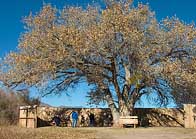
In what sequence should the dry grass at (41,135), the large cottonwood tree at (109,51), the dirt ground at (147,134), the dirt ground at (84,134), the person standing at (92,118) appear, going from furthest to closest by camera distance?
1. the person standing at (92,118)
2. the large cottonwood tree at (109,51)
3. the dirt ground at (147,134)
4. the dirt ground at (84,134)
5. the dry grass at (41,135)

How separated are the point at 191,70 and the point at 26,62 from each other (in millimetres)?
13347

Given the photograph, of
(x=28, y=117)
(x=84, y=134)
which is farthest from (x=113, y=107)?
(x=84, y=134)

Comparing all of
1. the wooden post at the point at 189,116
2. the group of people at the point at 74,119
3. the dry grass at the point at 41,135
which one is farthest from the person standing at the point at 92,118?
the dry grass at the point at 41,135

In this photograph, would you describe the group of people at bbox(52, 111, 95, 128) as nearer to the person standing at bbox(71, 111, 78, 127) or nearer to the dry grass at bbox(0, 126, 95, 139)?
the person standing at bbox(71, 111, 78, 127)

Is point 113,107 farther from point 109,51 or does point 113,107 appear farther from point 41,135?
point 41,135

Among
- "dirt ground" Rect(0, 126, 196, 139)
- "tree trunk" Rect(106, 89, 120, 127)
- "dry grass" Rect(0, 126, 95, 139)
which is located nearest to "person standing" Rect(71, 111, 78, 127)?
"tree trunk" Rect(106, 89, 120, 127)

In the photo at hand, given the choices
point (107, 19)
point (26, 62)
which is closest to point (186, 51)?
point (107, 19)

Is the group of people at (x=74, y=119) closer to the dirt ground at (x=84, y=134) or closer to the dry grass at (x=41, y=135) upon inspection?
the dirt ground at (x=84, y=134)

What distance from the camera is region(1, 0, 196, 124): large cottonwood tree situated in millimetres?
29344

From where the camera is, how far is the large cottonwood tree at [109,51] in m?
29.3

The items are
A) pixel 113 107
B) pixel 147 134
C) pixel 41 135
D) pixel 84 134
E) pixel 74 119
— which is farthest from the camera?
pixel 74 119

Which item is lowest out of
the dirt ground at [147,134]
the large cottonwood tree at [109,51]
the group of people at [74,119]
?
the dirt ground at [147,134]

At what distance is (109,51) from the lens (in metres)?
30.1

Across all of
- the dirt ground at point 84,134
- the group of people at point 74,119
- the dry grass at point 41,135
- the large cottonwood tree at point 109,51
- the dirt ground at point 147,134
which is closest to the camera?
the dry grass at point 41,135
